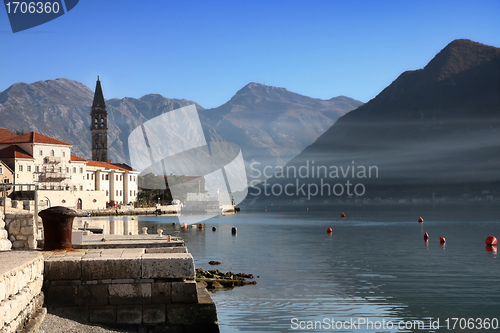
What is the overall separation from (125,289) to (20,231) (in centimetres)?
458

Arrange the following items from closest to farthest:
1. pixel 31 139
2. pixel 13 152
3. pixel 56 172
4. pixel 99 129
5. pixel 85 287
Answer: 1. pixel 85 287
2. pixel 13 152
3. pixel 31 139
4. pixel 56 172
5. pixel 99 129

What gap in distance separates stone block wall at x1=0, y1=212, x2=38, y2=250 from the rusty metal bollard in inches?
25.2

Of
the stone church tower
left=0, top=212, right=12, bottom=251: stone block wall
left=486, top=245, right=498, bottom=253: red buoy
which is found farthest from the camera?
the stone church tower

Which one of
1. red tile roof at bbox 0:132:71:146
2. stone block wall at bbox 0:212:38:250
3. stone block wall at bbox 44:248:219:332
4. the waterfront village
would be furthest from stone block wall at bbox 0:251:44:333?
red tile roof at bbox 0:132:71:146

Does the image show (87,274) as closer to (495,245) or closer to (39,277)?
(39,277)

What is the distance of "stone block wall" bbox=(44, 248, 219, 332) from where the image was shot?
12391 millimetres

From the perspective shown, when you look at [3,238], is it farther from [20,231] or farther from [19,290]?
[19,290]

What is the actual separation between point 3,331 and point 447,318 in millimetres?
15901

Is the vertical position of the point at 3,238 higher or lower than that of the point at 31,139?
lower

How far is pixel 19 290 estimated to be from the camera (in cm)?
1027

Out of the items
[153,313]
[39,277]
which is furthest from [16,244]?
[153,313]

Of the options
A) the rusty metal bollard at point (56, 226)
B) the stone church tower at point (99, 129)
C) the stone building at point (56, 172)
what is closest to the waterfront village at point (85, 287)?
the rusty metal bollard at point (56, 226)

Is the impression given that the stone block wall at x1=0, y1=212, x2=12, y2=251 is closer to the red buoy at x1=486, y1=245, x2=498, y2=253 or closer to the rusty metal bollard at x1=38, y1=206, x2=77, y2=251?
the rusty metal bollard at x1=38, y1=206, x2=77, y2=251

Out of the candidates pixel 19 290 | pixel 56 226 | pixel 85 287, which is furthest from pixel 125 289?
pixel 56 226
